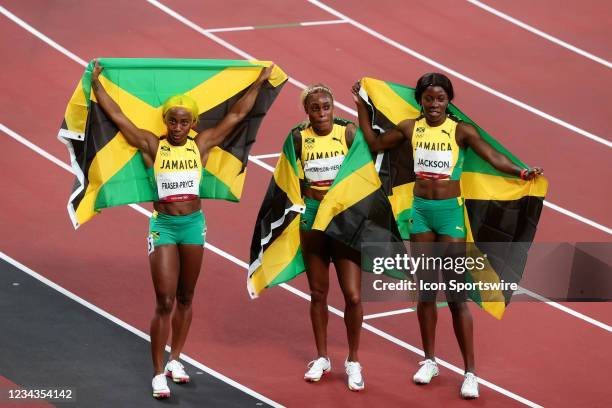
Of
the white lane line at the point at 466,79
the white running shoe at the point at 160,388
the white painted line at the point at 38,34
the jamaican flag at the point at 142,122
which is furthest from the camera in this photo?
the white painted line at the point at 38,34

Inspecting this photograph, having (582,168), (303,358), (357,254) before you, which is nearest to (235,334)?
(303,358)

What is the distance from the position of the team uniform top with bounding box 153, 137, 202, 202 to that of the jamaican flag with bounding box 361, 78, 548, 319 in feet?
5.08

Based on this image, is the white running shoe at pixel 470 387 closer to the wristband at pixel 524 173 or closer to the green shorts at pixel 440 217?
the green shorts at pixel 440 217

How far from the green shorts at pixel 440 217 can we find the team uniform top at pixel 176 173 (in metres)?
1.78

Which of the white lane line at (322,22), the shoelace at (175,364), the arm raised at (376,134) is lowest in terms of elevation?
the shoelace at (175,364)

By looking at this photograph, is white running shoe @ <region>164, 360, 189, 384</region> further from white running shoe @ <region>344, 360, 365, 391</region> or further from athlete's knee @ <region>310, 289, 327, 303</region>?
white running shoe @ <region>344, 360, 365, 391</region>

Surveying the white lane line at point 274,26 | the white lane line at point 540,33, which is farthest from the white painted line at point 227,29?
the white lane line at point 540,33

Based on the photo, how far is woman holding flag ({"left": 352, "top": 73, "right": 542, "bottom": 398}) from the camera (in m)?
9.76

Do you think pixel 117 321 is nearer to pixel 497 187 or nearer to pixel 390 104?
pixel 390 104

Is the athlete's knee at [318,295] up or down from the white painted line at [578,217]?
down

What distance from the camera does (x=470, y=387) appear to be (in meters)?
9.87

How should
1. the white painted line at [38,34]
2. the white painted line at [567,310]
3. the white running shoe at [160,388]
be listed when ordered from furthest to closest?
the white painted line at [38,34] < the white painted line at [567,310] < the white running shoe at [160,388]

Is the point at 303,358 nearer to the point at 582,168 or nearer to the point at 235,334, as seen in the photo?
the point at 235,334

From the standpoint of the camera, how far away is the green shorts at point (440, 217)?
9820 millimetres
